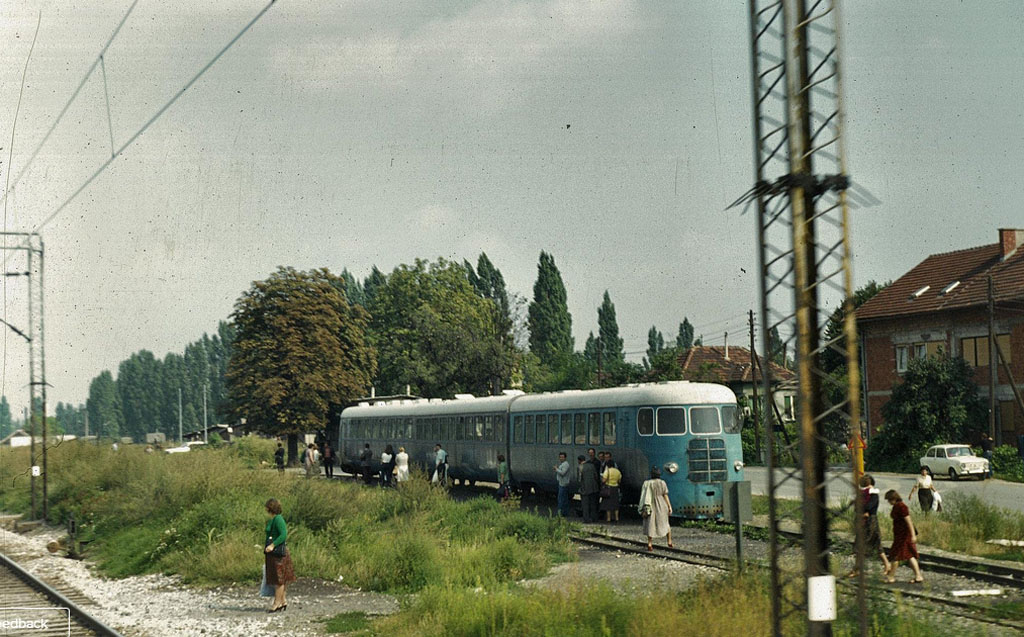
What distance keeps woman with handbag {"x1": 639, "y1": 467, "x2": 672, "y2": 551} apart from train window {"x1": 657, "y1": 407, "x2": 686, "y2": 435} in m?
4.18

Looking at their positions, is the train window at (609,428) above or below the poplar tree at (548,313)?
below

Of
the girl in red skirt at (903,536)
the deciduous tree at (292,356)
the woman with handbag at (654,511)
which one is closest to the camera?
the girl in red skirt at (903,536)

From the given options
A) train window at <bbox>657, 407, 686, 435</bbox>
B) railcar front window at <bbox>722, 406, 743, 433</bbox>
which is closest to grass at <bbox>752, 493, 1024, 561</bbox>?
railcar front window at <bbox>722, 406, 743, 433</bbox>

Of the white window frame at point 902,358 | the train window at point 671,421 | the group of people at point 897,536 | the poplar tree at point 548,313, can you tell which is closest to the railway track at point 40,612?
the group of people at point 897,536

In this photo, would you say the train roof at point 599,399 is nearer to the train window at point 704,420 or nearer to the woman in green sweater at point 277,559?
the train window at point 704,420

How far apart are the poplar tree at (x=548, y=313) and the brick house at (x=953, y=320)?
4258cm

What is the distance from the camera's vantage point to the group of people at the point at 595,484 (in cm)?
2567

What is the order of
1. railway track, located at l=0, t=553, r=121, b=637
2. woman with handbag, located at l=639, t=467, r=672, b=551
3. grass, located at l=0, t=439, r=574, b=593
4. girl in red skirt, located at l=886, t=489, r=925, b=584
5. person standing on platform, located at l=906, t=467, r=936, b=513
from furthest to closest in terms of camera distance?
1. person standing on platform, located at l=906, t=467, r=936, b=513
2. woman with handbag, located at l=639, t=467, r=672, b=551
3. grass, located at l=0, t=439, r=574, b=593
4. girl in red skirt, located at l=886, t=489, r=925, b=584
5. railway track, located at l=0, t=553, r=121, b=637

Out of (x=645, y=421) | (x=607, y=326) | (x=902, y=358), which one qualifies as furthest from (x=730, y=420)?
(x=607, y=326)

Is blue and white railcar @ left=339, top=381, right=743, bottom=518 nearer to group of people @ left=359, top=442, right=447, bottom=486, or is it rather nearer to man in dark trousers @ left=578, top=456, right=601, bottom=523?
man in dark trousers @ left=578, top=456, right=601, bottom=523

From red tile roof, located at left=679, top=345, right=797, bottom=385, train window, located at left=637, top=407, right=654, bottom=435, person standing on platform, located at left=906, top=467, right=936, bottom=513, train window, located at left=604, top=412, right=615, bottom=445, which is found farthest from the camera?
red tile roof, located at left=679, top=345, right=797, bottom=385

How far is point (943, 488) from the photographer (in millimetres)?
36812

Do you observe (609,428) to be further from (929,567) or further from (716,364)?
(716,364)

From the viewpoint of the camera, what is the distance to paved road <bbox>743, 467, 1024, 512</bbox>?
31.5 m
